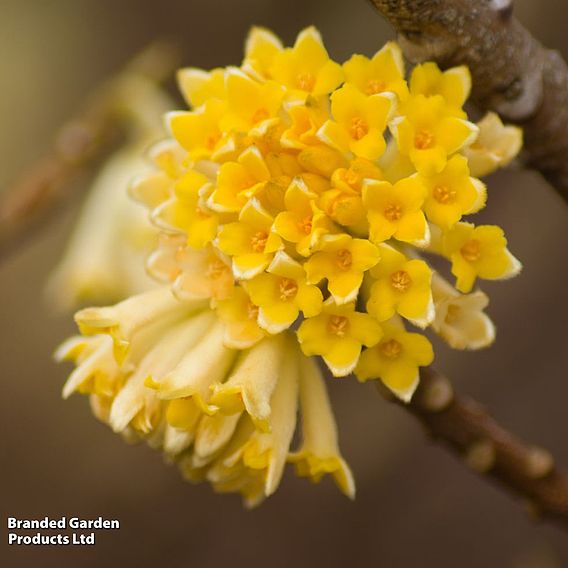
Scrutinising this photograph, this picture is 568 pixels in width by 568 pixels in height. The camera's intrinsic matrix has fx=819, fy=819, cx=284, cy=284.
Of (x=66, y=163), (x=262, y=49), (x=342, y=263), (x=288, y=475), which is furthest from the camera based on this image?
(x=288, y=475)

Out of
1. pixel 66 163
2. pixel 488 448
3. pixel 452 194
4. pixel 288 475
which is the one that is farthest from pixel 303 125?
pixel 288 475

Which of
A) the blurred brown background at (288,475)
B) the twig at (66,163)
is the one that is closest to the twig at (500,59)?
the twig at (66,163)

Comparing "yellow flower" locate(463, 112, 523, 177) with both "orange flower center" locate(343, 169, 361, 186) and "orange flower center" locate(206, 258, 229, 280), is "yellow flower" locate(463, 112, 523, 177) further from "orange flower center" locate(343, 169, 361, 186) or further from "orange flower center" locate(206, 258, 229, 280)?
"orange flower center" locate(206, 258, 229, 280)

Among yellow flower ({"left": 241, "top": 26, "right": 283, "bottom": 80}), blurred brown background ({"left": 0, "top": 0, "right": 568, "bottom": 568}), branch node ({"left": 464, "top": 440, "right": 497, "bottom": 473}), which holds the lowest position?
blurred brown background ({"left": 0, "top": 0, "right": 568, "bottom": 568})

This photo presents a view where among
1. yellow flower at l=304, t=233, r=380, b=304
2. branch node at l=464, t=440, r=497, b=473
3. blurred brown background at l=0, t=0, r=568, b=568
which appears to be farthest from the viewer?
blurred brown background at l=0, t=0, r=568, b=568

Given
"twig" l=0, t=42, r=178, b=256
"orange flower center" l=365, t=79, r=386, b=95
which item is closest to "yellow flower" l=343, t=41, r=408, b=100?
"orange flower center" l=365, t=79, r=386, b=95

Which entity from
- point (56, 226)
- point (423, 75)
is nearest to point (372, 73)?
point (423, 75)

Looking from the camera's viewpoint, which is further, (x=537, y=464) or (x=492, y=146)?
(x=537, y=464)

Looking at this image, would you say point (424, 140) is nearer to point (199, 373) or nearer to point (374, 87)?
point (374, 87)
